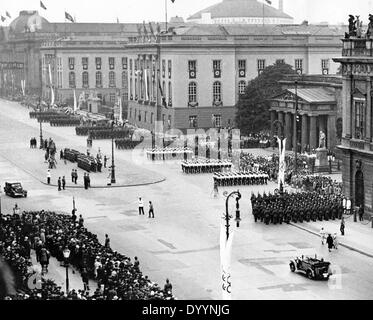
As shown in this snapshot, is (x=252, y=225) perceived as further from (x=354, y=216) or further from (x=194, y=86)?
(x=194, y=86)

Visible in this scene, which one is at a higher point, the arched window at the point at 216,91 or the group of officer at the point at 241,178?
the arched window at the point at 216,91

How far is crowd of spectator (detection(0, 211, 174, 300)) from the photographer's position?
30853 millimetres

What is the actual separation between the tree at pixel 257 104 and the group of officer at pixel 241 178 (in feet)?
103

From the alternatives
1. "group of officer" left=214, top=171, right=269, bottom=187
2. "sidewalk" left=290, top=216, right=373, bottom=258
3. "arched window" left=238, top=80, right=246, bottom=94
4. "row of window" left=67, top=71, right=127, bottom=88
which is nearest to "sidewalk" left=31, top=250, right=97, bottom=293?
"sidewalk" left=290, top=216, right=373, bottom=258

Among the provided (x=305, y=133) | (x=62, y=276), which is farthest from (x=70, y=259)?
(x=305, y=133)

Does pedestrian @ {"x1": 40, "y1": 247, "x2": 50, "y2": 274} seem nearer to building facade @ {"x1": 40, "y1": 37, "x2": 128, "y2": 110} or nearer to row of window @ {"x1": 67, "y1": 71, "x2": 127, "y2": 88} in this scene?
building facade @ {"x1": 40, "y1": 37, "x2": 128, "y2": 110}

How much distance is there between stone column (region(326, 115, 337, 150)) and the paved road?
698 inches

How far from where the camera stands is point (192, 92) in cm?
11538

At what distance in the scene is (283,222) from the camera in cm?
5169

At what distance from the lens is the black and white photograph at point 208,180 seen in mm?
36500

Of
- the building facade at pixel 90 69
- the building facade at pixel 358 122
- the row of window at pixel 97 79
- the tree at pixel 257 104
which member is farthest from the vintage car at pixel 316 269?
the row of window at pixel 97 79

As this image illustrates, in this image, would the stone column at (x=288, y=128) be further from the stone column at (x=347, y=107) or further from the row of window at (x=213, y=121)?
the stone column at (x=347, y=107)

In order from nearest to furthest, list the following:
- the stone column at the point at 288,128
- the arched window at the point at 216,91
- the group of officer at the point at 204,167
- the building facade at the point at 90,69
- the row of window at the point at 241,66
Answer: the group of officer at the point at 204,167 < the stone column at the point at 288,128 < the row of window at the point at 241,66 < the arched window at the point at 216,91 < the building facade at the point at 90,69
